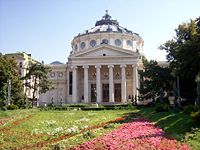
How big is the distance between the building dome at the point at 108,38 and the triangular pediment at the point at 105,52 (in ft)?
14.9

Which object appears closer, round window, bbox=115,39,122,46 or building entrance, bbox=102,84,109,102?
building entrance, bbox=102,84,109,102

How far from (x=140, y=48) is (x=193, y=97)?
37.7m

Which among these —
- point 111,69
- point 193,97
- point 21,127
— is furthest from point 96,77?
point 21,127

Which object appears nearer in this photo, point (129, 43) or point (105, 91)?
point (105, 91)

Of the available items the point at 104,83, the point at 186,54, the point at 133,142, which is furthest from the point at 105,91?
the point at 133,142

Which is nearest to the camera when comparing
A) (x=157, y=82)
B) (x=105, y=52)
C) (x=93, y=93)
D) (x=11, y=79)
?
(x=157, y=82)

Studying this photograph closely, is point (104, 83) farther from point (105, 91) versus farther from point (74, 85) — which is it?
point (74, 85)

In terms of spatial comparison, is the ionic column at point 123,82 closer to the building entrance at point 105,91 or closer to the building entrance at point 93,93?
the building entrance at point 105,91

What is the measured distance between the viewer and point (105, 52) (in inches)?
2375

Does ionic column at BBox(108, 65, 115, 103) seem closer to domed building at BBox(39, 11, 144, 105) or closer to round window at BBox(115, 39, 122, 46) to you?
domed building at BBox(39, 11, 144, 105)

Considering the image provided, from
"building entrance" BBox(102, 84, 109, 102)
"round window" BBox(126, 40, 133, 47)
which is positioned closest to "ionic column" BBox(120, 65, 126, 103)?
"building entrance" BBox(102, 84, 109, 102)

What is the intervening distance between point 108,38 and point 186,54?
40034mm

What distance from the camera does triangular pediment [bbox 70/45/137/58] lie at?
5931cm

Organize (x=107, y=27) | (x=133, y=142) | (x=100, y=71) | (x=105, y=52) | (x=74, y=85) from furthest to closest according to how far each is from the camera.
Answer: (x=107, y=27)
(x=100, y=71)
(x=74, y=85)
(x=105, y=52)
(x=133, y=142)
